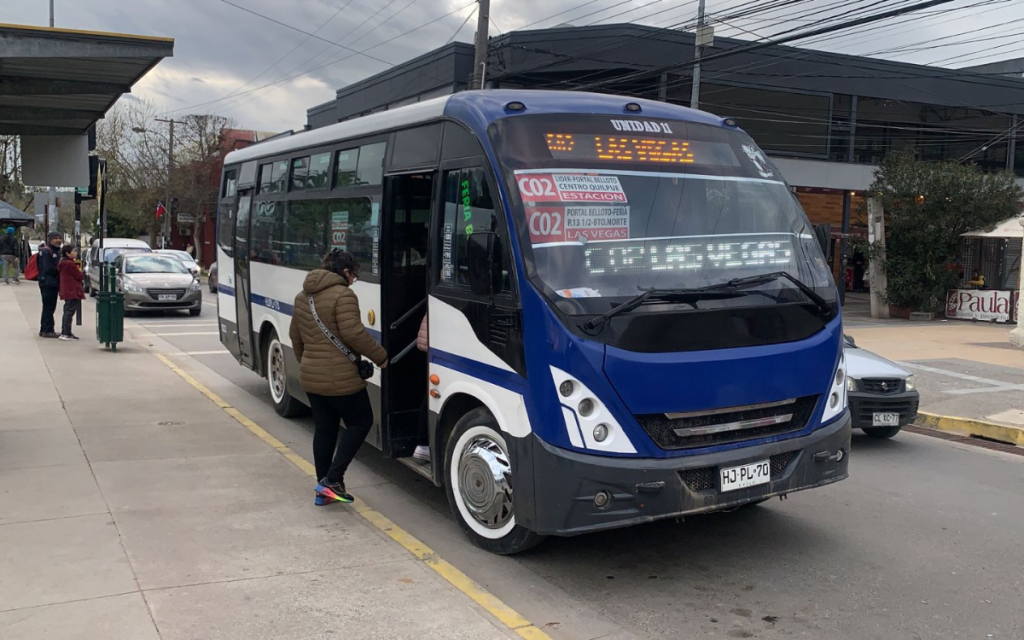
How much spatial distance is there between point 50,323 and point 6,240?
18.9 meters

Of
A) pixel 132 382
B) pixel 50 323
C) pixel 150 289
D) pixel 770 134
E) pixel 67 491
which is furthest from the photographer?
pixel 770 134

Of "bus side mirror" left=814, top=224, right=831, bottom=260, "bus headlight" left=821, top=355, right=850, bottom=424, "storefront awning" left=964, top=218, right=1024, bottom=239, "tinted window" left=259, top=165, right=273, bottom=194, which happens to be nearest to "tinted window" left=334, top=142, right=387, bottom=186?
"tinted window" left=259, top=165, right=273, bottom=194

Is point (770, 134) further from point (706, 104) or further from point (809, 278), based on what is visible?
point (809, 278)

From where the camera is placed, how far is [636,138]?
209 inches

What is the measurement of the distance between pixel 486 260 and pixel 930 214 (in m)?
22.4

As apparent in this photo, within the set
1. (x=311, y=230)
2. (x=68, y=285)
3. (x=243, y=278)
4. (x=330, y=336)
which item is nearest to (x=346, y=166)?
(x=311, y=230)

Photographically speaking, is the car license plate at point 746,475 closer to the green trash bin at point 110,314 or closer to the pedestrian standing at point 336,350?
the pedestrian standing at point 336,350

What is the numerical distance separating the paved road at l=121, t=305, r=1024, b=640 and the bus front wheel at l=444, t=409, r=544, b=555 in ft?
0.51

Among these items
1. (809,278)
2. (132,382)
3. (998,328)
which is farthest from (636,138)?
(998,328)

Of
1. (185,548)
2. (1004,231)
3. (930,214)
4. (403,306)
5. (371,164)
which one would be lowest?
(185,548)

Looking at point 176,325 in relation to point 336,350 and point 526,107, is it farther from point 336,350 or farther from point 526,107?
point 526,107

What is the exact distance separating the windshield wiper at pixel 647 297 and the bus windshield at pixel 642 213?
0.17 ft

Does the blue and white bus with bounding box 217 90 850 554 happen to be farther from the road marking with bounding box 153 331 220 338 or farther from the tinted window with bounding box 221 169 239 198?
the road marking with bounding box 153 331 220 338

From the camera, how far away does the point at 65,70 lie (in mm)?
8914
